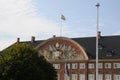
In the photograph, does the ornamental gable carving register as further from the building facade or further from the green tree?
the green tree

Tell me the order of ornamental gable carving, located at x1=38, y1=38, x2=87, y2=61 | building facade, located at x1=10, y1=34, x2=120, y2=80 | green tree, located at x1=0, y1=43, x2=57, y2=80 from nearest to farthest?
green tree, located at x1=0, y1=43, x2=57, y2=80, building facade, located at x1=10, y1=34, x2=120, y2=80, ornamental gable carving, located at x1=38, y1=38, x2=87, y2=61

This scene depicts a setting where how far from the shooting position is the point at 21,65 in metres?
70.2

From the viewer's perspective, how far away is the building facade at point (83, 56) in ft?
362

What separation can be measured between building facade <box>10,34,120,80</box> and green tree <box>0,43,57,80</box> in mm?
37165

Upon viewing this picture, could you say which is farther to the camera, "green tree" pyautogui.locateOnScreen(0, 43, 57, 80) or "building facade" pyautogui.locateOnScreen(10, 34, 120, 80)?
"building facade" pyautogui.locateOnScreen(10, 34, 120, 80)

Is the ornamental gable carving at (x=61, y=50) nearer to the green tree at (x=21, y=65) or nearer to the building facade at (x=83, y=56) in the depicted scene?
the building facade at (x=83, y=56)

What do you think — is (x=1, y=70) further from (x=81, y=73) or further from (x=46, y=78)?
(x=81, y=73)

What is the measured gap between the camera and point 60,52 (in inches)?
4555

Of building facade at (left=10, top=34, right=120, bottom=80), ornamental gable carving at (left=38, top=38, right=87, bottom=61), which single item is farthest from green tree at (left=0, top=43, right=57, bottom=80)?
ornamental gable carving at (left=38, top=38, right=87, bottom=61)

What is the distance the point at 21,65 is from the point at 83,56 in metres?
44.0

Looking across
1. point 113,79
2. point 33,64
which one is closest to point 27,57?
point 33,64

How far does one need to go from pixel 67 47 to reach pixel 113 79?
14.7 metres

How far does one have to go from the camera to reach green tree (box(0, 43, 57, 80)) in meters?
69.7

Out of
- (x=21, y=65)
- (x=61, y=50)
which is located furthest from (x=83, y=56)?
(x=21, y=65)
